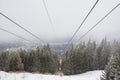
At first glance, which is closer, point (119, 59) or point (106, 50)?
point (119, 59)

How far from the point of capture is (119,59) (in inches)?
655

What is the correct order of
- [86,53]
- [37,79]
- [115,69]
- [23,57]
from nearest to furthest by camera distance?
1. [37,79]
2. [115,69]
3. [23,57]
4. [86,53]

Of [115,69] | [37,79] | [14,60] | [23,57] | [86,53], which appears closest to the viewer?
[37,79]

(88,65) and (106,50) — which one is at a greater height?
(106,50)

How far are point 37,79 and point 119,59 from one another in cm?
946

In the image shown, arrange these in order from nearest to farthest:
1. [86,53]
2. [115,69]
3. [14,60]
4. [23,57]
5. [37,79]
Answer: [37,79] → [115,69] → [14,60] → [23,57] → [86,53]

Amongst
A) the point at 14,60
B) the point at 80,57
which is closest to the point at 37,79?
the point at 14,60

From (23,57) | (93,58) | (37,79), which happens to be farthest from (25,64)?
(37,79)

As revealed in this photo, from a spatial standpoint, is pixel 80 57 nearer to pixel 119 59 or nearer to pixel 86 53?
pixel 86 53

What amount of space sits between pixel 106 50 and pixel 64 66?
1160 centimetres

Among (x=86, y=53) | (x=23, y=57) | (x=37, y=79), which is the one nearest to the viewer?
(x=37, y=79)

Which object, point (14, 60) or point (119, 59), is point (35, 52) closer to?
point (14, 60)

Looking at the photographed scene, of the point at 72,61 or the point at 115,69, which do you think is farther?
the point at 72,61

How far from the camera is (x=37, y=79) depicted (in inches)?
365
